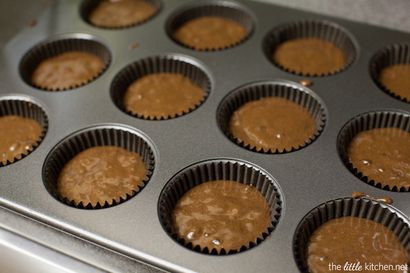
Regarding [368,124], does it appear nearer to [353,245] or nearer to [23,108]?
[353,245]

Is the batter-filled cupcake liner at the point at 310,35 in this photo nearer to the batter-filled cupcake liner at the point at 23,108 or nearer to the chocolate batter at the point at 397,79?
the chocolate batter at the point at 397,79

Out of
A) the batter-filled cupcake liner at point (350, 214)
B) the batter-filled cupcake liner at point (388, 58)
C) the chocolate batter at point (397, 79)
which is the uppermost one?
the batter-filled cupcake liner at point (388, 58)

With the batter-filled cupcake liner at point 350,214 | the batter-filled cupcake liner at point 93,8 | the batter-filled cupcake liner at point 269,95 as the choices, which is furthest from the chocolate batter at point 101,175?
the batter-filled cupcake liner at point 93,8

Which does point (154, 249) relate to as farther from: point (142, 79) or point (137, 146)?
point (142, 79)

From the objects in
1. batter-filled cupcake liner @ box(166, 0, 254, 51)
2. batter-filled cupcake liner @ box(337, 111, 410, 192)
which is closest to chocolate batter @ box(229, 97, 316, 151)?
batter-filled cupcake liner @ box(337, 111, 410, 192)

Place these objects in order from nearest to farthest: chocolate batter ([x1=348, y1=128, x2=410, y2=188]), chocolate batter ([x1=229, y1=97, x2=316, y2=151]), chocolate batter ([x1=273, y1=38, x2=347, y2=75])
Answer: chocolate batter ([x1=348, y1=128, x2=410, y2=188]) < chocolate batter ([x1=229, y1=97, x2=316, y2=151]) < chocolate batter ([x1=273, y1=38, x2=347, y2=75])

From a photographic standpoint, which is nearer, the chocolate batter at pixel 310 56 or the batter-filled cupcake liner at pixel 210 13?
the chocolate batter at pixel 310 56

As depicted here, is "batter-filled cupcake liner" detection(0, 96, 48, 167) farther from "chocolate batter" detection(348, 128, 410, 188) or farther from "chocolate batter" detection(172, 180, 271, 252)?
"chocolate batter" detection(348, 128, 410, 188)
